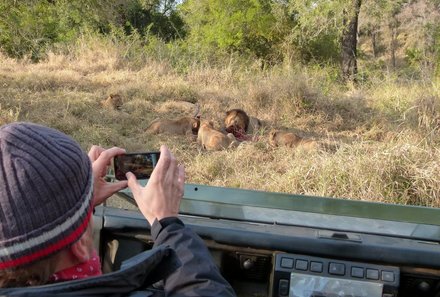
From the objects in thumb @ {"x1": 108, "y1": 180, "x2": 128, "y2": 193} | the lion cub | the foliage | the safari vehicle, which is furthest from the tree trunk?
thumb @ {"x1": 108, "y1": 180, "x2": 128, "y2": 193}

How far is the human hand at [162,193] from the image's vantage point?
1451 millimetres

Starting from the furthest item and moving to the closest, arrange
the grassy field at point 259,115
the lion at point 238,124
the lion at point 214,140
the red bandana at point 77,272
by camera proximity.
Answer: the lion at point 238,124
the lion at point 214,140
the grassy field at point 259,115
the red bandana at point 77,272

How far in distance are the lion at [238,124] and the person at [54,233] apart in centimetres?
807

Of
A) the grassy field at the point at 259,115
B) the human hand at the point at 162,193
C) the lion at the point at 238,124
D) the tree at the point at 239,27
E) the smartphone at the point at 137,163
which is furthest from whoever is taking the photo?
the tree at the point at 239,27

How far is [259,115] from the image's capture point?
11109 millimetres

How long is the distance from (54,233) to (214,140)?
24.1 feet

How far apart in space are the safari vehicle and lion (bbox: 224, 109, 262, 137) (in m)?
7.05

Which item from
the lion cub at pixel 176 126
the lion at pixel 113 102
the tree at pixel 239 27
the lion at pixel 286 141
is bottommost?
the lion at pixel 286 141

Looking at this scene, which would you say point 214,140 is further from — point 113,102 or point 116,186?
point 116,186

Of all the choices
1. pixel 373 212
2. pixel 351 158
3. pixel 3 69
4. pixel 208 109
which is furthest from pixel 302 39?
pixel 373 212

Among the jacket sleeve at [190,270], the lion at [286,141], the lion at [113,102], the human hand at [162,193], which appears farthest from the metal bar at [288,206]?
the lion at [113,102]

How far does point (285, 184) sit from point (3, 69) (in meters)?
11.1

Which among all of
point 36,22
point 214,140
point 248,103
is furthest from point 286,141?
point 36,22

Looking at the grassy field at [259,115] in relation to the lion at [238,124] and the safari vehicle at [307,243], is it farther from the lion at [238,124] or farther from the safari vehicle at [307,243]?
the safari vehicle at [307,243]
